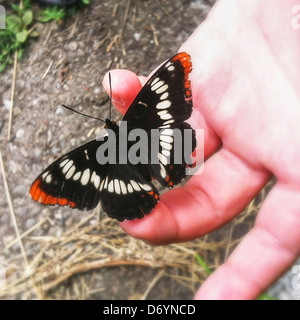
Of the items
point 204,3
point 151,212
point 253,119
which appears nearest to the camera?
point 151,212

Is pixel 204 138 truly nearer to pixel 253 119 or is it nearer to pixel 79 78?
pixel 253 119

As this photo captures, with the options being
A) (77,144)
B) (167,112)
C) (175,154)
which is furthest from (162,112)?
(77,144)

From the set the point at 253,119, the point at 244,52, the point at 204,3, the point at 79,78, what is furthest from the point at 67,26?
the point at 253,119

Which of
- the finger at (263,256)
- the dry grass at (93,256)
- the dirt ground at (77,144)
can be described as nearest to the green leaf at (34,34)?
Result: the dirt ground at (77,144)

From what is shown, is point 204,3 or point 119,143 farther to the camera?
point 204,3

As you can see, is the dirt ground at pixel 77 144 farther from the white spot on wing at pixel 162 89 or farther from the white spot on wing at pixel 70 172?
the white spot on wing at pixel 162 89
